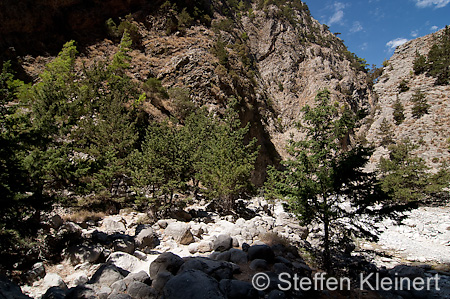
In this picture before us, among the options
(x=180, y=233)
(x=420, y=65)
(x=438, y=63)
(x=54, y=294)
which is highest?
(x=420, y=65)

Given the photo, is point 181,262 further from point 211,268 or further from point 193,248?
point 193,248

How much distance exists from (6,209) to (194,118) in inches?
703

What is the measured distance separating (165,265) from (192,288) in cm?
185

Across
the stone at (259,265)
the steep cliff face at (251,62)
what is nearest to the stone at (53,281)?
the stone at (259,265)

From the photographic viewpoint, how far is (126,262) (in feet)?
23.2

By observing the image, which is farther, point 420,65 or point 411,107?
point 420,65

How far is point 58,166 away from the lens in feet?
23.0

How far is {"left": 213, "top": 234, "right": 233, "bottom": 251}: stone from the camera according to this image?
30.1ft

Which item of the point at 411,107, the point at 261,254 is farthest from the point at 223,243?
the point at 411,107

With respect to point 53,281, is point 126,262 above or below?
above

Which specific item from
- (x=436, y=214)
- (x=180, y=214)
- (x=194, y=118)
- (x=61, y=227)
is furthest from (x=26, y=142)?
(x=436, y=214)

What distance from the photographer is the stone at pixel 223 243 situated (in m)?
9.19

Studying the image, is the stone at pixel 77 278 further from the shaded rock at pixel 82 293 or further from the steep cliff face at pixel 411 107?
the steep cliff face at pixel 411 107

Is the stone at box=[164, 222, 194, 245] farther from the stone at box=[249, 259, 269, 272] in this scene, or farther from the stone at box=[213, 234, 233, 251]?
the stone at box=[249, 259, 269, 272]
